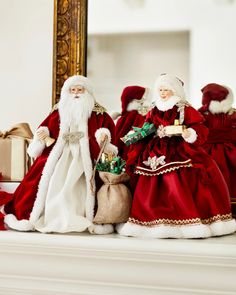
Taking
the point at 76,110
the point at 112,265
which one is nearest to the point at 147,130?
the point at 76,110

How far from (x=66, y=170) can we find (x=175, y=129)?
315 millimetres

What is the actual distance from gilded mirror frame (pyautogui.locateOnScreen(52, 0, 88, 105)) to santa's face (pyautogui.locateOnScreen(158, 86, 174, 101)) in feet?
1.25

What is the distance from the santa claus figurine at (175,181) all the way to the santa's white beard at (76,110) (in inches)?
6.8

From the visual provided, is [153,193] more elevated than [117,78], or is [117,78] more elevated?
[117,78]

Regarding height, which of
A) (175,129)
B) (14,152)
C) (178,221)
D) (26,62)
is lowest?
(178,221)

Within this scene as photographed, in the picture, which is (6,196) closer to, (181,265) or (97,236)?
(97,236)

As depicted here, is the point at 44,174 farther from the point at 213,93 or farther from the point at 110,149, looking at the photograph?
the point at 213,93

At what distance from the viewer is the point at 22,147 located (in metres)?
1.43

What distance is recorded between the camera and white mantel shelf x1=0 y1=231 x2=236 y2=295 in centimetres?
95

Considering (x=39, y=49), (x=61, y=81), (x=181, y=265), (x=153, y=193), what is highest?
(x=39, y=49)

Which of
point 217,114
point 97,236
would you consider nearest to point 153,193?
point 97,236

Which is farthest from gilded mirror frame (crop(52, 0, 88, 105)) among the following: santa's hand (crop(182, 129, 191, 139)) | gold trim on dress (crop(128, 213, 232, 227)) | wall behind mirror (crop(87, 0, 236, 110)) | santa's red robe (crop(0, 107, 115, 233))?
gold trim on dress (crop(128, 213, 232, 227))

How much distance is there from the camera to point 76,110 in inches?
47.6

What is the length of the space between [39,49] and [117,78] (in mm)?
329
